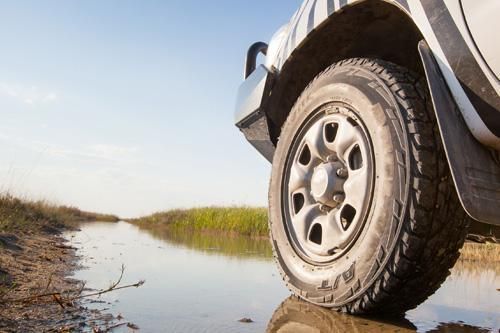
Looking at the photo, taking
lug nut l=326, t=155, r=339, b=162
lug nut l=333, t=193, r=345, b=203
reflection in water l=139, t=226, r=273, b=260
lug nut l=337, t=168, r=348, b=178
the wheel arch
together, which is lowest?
reflection in water l=139, t=226, r=273, b=260

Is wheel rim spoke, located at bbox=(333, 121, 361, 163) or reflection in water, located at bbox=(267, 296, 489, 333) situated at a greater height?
wheel rim spoke, located at bbox=(333, 121, 361, 163)

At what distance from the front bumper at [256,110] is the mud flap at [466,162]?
1.32 m

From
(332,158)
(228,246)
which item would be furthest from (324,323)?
(228,246)

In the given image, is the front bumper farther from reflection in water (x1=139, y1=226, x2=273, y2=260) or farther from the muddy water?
reflection in water (x1=139, y1=226, x2=273, y2=260)

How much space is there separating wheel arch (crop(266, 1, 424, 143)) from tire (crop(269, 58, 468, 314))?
236 millimetres

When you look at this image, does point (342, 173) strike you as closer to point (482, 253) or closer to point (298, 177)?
point (298, 177)

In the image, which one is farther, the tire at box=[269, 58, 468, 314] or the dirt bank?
the tire at box=[269, 58, 468, 314]

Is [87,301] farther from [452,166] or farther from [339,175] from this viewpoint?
[452,166]

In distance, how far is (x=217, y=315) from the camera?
171 centimetres

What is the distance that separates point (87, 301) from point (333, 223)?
1.01 meters

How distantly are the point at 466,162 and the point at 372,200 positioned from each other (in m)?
0.37

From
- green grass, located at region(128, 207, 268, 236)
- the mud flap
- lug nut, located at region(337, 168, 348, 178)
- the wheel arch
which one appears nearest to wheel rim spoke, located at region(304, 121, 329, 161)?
lug nut, located at region(337, 168, 348, 178)

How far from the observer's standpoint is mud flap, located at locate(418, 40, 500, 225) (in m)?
1.36

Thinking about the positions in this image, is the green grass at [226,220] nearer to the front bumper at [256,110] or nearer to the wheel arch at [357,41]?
the front bumper at [256,110]
